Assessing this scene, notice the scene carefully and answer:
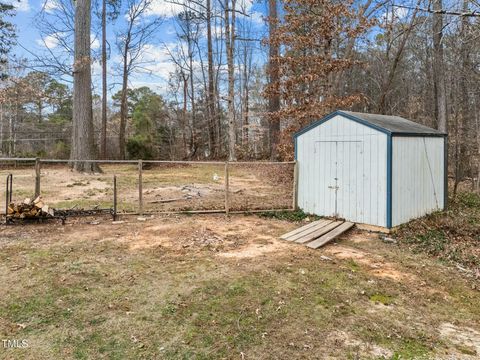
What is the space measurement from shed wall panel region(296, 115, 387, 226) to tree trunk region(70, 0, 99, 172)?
8601 mm

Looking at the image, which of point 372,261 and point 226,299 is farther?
point 372,261

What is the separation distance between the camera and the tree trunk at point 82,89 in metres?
12.7

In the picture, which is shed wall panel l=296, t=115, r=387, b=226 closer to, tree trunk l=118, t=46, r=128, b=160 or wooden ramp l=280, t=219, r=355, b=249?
wooden ramp l=280, t=219, r=355, b=249

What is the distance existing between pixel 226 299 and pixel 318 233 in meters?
2.99

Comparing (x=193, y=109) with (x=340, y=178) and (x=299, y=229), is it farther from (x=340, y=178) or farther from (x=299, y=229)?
(x=299, y=229)

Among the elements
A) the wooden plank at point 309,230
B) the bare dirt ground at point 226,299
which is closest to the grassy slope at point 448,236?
the bare dirt ground at point 226,299

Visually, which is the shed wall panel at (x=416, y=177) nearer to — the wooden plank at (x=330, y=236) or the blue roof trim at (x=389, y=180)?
the blue roof trim at (x=389, y=180)

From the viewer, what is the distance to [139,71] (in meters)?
21.3

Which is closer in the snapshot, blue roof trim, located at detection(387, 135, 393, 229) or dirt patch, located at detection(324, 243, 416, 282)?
dirt patch, located at detection(324, 243, 416, 282)

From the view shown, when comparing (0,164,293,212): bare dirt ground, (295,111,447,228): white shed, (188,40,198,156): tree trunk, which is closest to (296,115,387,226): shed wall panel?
(295,111,447,228): white shed

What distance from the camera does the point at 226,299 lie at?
3.77 m

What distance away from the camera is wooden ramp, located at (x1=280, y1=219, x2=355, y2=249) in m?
5.91

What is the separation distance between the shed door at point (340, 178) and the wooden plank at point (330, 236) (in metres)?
0.40

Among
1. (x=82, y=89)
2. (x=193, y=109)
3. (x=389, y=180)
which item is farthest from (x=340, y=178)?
(x=193, y=109)
